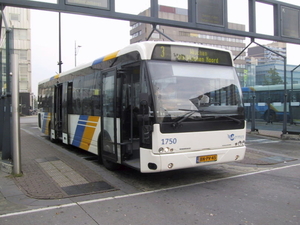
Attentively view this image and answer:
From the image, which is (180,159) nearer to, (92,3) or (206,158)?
(206,158)

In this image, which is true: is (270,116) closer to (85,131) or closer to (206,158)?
(85,131)

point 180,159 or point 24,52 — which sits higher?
point 24,52

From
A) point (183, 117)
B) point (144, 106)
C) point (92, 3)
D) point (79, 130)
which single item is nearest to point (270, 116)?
point (79, 130)

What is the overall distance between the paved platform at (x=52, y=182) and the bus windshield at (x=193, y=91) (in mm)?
2030

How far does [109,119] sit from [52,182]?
2.04 meters

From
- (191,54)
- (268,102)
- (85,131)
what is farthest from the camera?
(268,102)

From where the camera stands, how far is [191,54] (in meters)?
6.80

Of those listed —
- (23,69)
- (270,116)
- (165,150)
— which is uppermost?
(23,69)

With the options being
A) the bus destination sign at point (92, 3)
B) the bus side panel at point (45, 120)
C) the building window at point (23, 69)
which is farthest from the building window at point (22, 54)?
the bus destination sign at point (92, 3)

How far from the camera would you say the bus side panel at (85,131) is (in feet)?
28.6

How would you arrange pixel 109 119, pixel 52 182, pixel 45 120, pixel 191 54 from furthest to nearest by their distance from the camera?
pixel 45 120 → pixel 109 119 → pixel 52 182 → pixel 191 54

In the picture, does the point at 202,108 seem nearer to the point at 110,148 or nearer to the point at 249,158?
the point at 110,148

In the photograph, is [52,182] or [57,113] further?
[57,113]

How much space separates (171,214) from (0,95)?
8188mm
